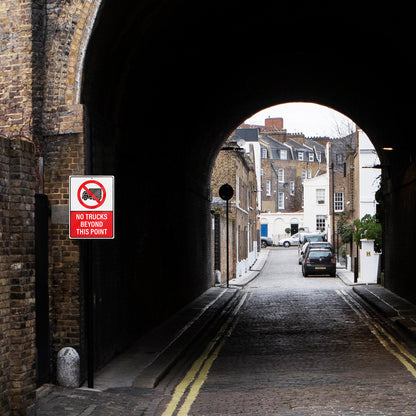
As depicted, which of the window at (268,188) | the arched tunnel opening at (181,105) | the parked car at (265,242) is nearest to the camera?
the arched tunnel opening at (181,105)

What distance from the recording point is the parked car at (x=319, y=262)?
36.5 metres

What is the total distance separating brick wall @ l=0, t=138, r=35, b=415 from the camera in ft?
23.2

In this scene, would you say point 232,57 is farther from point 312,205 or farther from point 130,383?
point 312,205

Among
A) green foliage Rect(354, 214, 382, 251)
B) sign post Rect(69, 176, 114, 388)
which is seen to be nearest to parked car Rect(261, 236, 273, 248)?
green foliage Rect(354, 214, 382, 251)

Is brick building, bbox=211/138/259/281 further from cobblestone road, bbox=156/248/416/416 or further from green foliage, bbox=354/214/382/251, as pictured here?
cobblestone road, bbox=156/248/416/416

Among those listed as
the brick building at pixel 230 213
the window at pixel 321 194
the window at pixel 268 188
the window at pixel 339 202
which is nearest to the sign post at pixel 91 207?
the brick building at pixel 230 213

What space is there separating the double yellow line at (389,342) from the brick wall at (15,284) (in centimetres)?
561

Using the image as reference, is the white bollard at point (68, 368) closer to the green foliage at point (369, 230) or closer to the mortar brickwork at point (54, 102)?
the mortar brickwork at point (54, 102)

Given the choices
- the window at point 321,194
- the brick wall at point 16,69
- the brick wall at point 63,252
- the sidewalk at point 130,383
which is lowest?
the sidewalk at point 130,383

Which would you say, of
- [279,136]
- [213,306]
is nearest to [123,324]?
[213,306]

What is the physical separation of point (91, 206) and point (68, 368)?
2227 millimetres

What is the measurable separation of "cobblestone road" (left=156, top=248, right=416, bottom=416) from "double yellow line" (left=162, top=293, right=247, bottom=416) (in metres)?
0.01

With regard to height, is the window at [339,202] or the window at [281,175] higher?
the window at [281,175]

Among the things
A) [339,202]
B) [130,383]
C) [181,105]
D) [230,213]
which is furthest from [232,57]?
[339,202]
